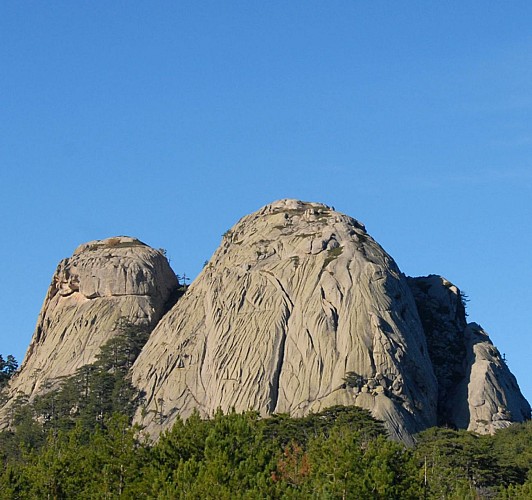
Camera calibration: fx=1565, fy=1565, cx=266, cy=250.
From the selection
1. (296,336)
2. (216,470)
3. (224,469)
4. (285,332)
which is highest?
(285,332)

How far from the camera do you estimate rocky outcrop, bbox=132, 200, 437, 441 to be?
12269 cm

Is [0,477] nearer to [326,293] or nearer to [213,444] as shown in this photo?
[213,444]

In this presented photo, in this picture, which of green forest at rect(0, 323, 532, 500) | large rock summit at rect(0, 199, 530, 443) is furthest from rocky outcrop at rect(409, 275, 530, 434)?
green forest at rect(0, 323, 532, 500)

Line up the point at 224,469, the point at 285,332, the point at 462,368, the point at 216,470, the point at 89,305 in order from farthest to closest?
the point at 89,305, the point at 462,368, the point at 285,332, the point at 224,469, the point at 216,470

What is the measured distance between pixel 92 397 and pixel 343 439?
5172 cm

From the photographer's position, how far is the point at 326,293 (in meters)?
129

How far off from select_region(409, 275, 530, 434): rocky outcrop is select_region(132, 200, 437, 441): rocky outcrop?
3.92m

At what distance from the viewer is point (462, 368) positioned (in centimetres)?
13700

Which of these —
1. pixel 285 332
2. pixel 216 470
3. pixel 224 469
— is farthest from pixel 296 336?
pixel 216 470

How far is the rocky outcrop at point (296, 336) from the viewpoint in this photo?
12269cm

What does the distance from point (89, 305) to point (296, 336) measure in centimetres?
2536

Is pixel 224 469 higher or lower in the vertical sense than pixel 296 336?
lower

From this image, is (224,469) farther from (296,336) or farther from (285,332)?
(285,332)

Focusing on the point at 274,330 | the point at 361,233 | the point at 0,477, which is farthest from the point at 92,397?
the point at 0,477
